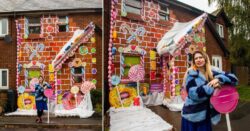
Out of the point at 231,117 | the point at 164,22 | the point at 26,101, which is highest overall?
the point at 164,22

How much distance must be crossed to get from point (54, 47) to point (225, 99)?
858mm

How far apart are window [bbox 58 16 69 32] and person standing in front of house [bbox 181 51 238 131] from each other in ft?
2.10

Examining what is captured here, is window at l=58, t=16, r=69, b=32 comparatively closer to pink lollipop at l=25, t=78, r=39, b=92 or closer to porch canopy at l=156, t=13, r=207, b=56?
pink lollipop at l=25, t=78, r=39, b=92

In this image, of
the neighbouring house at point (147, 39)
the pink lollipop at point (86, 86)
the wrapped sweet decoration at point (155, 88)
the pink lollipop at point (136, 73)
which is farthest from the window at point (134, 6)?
the pink lollipop at point (86, 86)

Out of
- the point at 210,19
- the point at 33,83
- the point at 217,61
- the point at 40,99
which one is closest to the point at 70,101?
the point at 33,83

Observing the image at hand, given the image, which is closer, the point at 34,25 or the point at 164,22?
the point at 34,25

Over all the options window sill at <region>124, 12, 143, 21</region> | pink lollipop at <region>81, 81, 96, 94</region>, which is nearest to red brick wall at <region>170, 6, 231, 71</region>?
window sill at <region>124, 12, 143, 21</region>

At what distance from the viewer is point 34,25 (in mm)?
1454

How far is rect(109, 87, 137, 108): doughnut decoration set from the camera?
5.48 ft

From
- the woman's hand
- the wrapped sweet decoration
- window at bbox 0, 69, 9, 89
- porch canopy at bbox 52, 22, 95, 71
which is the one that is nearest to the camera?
the woman's hand

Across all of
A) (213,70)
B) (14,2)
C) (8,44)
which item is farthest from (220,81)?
(14,2)

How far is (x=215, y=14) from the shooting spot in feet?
5.68

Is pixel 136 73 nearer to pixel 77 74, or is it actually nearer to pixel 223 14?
pixel 77 74

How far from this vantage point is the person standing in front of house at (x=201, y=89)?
1.22 m
